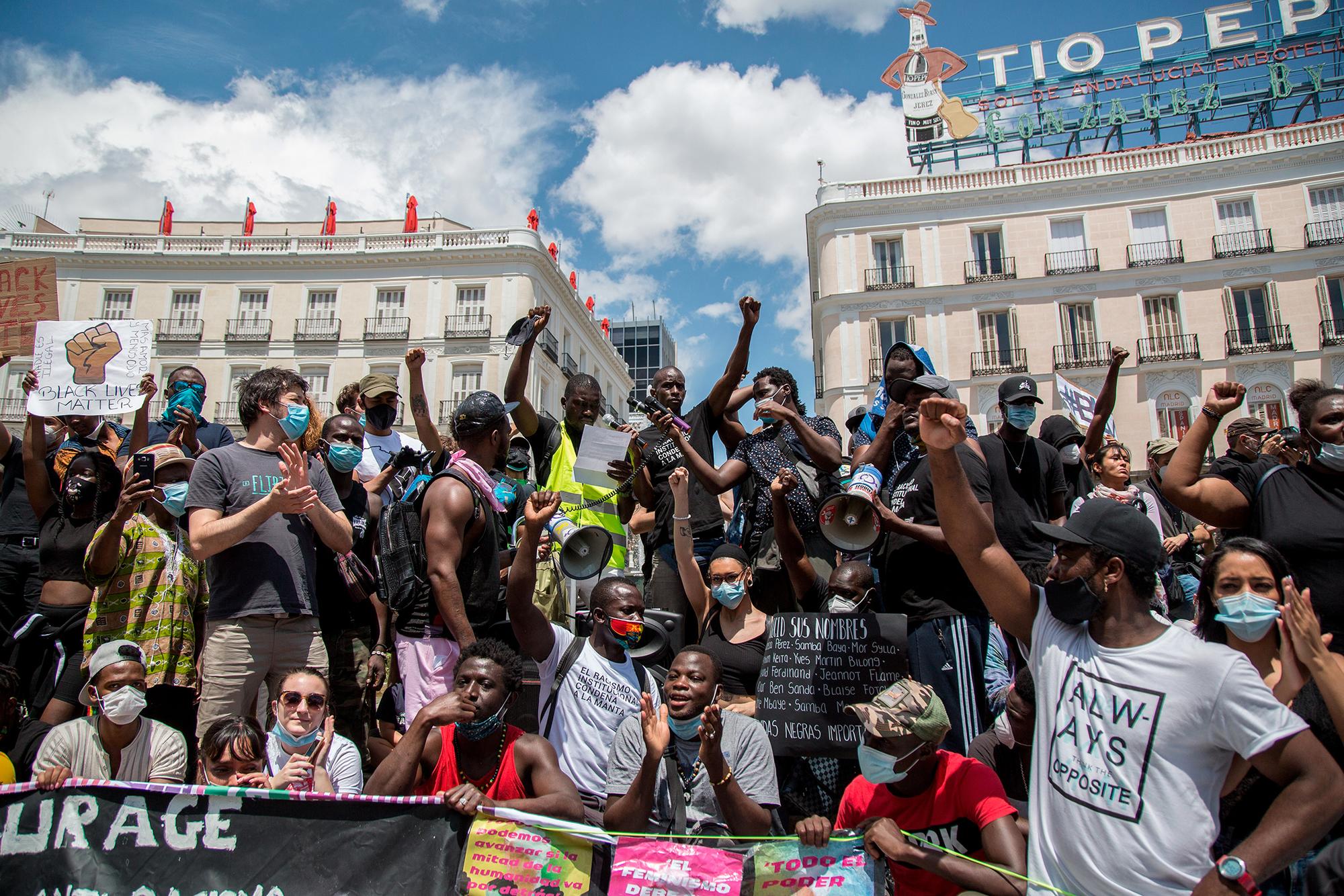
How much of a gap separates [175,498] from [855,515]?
12.7 ft

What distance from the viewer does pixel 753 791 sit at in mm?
3859

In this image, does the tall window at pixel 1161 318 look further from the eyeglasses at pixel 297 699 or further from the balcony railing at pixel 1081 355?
the eyeglasses at pixel 297 699

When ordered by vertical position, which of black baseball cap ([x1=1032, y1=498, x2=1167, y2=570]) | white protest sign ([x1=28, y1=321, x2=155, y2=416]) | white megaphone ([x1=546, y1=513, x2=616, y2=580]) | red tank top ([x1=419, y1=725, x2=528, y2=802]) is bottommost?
red tank top ([x1=419, y1=725, x2=528, y2=802])

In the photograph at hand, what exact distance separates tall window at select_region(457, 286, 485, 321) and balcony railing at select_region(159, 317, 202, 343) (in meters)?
12.2

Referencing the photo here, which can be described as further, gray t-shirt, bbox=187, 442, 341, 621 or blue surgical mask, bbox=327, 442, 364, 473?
blue surgical mask, bbox=327, 442, 364, 473

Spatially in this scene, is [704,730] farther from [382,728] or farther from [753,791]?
[382,728]

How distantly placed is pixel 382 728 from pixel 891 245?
32.9 m

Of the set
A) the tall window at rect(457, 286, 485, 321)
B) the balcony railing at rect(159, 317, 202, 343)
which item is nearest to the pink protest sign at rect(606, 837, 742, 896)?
the tall window at rect(457, 286, 485, 321)

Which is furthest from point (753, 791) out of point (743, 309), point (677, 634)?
point (743, 309)

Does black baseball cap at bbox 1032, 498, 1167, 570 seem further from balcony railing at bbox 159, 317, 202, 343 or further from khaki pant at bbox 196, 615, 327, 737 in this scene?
balcony railing at bbox 159, 317, 202, 343

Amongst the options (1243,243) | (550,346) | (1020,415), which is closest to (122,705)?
(1020,415)

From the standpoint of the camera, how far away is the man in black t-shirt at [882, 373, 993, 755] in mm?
4203

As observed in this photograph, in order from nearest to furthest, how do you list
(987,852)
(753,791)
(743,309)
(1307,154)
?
(987,852) → (753,791) → (743,309) → (1307,154)

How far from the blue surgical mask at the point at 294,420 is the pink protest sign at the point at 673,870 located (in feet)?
9.27
